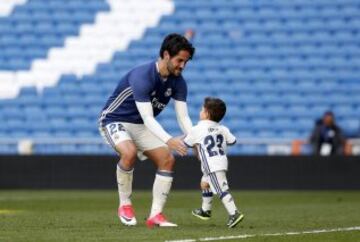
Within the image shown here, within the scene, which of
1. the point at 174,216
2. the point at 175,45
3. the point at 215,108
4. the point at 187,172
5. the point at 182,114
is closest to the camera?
the point at 175,45

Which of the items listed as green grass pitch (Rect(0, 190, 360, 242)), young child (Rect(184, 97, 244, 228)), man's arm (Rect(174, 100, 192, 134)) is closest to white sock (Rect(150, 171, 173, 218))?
green grass pitch (Rect(0, 190, 360, 242))

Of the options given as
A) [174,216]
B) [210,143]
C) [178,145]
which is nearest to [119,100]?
[210,143]

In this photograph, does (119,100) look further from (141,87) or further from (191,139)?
(191,139)

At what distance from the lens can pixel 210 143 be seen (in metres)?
10.5

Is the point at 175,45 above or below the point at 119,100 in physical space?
above

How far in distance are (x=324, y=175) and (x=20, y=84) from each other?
8094 millimetres

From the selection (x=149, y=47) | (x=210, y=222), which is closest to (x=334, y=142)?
(x=149, y=47)

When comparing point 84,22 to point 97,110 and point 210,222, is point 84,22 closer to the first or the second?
point 97,110

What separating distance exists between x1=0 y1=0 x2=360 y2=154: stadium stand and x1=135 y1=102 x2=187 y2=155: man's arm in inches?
493

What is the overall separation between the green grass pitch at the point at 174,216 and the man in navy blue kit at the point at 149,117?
1.23 feet

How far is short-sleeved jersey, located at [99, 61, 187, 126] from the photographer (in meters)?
10.3

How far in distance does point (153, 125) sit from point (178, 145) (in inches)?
Result: 20.1

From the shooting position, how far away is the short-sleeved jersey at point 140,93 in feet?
33.7

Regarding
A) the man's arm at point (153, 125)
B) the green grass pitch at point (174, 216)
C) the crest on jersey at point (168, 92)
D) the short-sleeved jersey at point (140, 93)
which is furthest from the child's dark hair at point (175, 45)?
the green grass pitch at point (174, 216)
